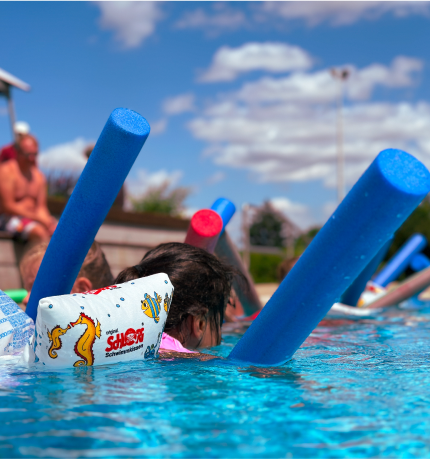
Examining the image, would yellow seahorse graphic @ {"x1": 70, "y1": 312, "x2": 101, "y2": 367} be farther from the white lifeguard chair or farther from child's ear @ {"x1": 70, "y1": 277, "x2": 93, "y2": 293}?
the white lifeguard chair

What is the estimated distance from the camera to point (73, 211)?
2.67 m

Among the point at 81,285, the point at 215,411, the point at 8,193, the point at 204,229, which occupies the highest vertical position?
the point at 8,193

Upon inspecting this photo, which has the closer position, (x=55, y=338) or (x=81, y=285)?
Answer: (x=55, y=338)

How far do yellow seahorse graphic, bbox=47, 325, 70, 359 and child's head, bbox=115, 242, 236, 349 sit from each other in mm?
747

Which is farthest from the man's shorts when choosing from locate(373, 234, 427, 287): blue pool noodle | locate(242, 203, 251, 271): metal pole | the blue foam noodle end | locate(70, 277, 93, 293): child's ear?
locate(242, 203, 251, 271): metal pole

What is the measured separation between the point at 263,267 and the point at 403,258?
1315cm

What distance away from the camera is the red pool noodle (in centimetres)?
370

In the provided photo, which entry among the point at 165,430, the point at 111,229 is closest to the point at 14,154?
the point at 111,229

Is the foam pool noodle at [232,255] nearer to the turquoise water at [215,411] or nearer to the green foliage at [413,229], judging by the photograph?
the turquoise water at [215,411]

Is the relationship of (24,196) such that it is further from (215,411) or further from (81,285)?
(215,411)

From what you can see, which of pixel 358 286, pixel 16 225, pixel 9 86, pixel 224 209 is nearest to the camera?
pixel 224 209

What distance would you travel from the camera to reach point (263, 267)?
21359mm

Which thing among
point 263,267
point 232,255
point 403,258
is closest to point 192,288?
point 232,255

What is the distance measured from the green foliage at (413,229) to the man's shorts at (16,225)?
16.8 meters
